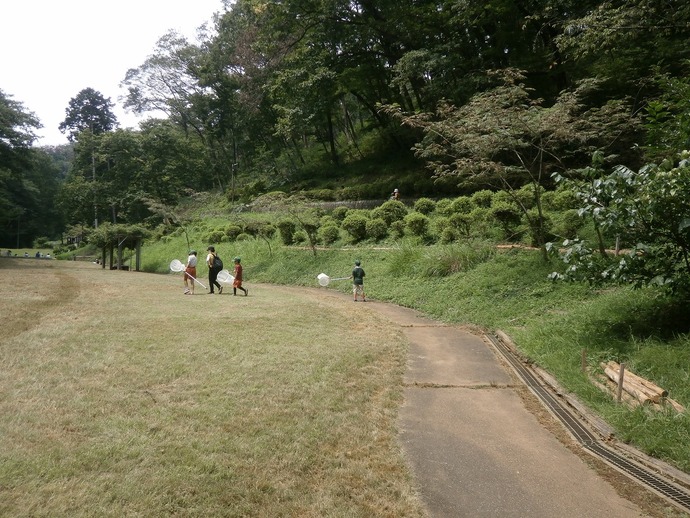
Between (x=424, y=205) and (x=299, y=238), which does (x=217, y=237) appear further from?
(x=424, y=205)

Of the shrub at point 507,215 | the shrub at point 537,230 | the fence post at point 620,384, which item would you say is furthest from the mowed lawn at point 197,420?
the shrub at point 507,215

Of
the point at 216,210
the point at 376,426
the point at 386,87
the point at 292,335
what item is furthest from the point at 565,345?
the point at 216,210

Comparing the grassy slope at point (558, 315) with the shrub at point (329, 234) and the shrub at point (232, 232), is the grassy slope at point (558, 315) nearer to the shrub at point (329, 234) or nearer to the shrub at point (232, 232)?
the shrub at point (329, 234)

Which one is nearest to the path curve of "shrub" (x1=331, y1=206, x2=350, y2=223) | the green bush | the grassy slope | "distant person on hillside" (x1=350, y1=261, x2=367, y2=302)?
the grassy slope

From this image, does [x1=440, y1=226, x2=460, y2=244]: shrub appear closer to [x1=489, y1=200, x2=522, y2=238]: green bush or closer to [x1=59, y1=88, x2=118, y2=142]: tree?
[x1=489, y1=200, x2=522, y2=238]: green bush

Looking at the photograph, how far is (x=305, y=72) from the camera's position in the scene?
1000 inches

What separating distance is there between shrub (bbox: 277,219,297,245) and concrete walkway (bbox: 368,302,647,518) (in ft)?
49.7

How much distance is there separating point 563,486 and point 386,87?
28.7m

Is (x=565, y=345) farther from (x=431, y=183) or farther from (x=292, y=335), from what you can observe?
(x=431, y=183)

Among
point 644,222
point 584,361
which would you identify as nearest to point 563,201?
point 644,222

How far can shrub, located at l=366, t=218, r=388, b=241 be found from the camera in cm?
1767

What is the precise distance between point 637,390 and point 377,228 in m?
13.4

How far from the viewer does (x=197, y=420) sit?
4.05 m

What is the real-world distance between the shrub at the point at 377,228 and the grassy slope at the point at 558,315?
122 centimetres
